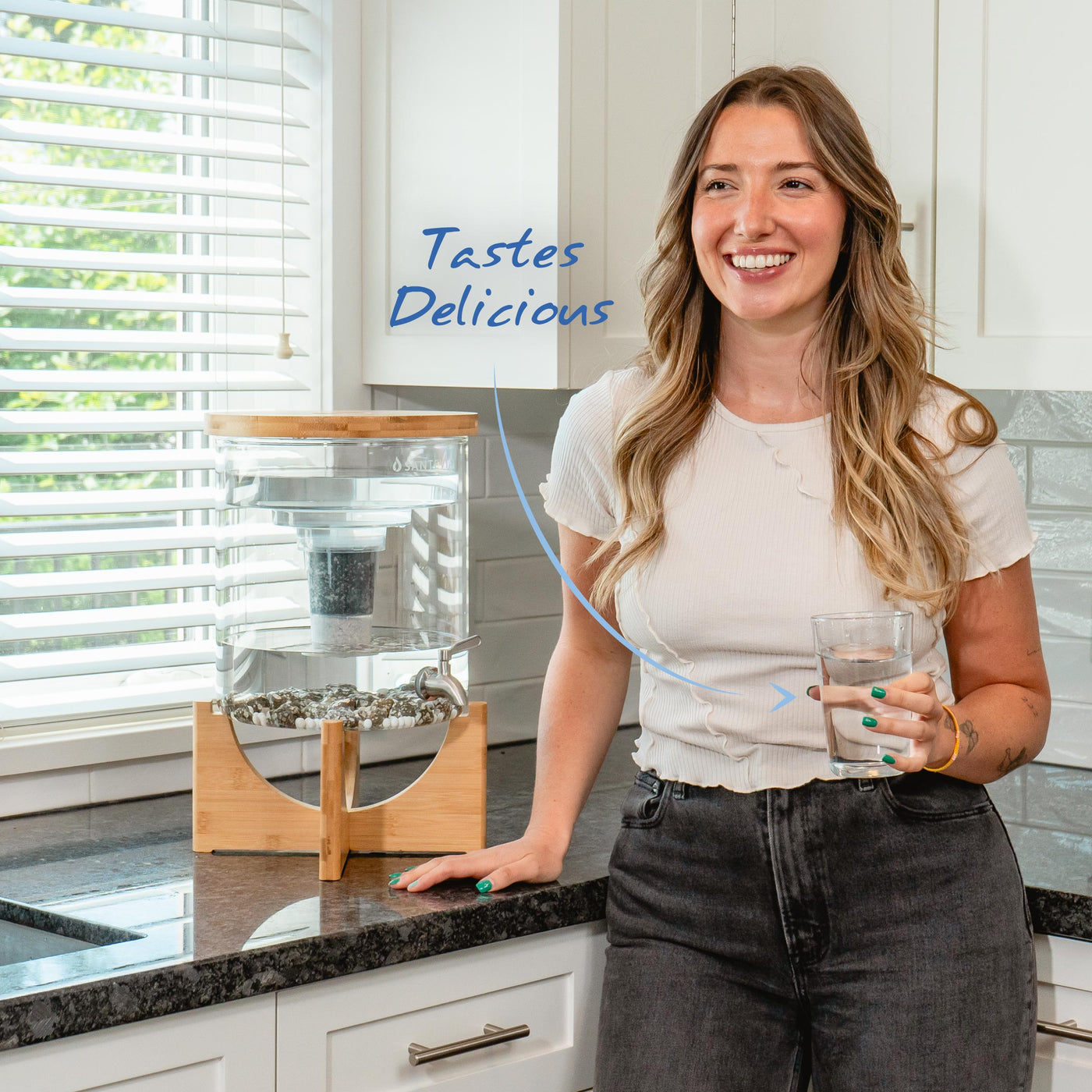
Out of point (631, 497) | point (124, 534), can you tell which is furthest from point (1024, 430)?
point (124, 534)

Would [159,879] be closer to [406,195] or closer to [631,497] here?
[631,497]

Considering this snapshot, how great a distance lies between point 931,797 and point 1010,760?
0.09 metres

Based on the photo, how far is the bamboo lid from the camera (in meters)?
1.54

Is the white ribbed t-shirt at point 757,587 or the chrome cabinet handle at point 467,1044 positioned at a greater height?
the white ribbed t-shirt at point 757,587

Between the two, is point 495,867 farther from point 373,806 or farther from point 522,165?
point 522,165

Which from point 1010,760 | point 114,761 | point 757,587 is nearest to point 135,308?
point 114,761

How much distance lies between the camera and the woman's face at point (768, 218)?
138cm

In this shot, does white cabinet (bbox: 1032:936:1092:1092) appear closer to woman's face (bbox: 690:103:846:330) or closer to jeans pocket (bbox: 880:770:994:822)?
jeans pocket (bbox: 880:770:994:822)

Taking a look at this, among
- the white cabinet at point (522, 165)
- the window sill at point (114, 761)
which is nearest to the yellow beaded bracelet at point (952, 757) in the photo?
the white cabinet at point (522, 165)

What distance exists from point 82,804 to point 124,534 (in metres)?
0.35

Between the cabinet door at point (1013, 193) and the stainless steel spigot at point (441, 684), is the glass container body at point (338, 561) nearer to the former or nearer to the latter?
the stainless steel spigot at point (441, 684)

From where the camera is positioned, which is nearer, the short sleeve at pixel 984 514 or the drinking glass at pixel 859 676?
the drinking glass at pixel 859 676

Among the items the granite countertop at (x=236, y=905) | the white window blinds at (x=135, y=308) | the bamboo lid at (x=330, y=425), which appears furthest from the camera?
the white window blinds at (x=135, y=308)

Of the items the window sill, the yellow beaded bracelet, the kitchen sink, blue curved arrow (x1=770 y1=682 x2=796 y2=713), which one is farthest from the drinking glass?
the window sill
